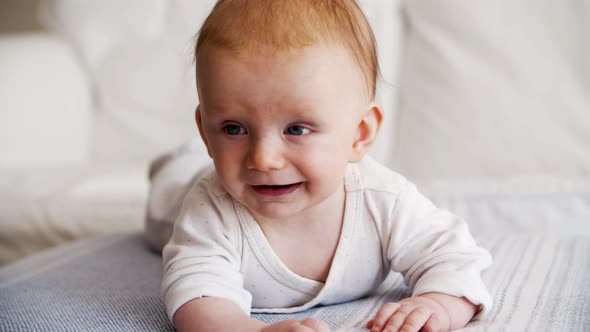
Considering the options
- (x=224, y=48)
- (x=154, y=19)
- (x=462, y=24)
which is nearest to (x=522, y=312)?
(x=224, y=48)

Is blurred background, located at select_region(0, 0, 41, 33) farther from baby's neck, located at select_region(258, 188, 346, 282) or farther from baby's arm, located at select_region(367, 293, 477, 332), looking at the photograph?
baby's arm, located at select_region(367, 293, 477, 332)

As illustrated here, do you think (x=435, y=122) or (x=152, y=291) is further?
(x=435, y=122)

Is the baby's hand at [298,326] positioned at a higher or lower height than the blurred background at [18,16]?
higher

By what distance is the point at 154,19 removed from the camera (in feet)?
6.27

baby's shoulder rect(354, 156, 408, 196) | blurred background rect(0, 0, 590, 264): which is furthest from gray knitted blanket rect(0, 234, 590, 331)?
blurred background rect(0, 0, 590, 264)

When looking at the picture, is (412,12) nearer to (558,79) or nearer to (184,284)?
(558,79)

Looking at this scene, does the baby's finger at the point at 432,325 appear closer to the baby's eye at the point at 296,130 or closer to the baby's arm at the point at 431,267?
the baby's arm at the point at 431,267

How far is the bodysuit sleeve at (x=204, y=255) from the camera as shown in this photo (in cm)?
74

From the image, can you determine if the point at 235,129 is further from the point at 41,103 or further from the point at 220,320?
the point at 41,103

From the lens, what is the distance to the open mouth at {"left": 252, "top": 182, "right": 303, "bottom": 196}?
0.74 m

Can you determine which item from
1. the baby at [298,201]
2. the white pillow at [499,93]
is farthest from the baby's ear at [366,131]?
the white pillow at [499,93]

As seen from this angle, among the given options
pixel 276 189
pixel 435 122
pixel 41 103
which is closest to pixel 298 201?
pixel 276 189

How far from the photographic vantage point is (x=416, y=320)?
27.3 inches

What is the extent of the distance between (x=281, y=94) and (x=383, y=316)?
258mm
